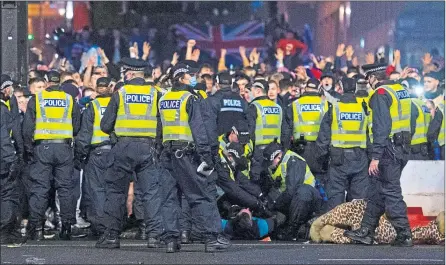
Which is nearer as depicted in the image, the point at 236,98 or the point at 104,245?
the point at 104,245

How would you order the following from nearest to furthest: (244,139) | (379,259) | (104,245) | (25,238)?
(379,259)
(104,245)
(25,238)
(244,139)

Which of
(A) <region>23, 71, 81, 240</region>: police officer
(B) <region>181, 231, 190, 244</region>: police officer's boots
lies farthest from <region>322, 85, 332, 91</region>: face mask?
(B) <region>181, 231, 190, 244</region>: police officer's boots

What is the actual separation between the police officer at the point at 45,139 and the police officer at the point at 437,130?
506cm

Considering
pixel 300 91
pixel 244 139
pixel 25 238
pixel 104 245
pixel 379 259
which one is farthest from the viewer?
pixel 300 91

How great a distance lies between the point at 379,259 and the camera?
14.4 m

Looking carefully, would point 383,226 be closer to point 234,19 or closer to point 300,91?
point 300,91

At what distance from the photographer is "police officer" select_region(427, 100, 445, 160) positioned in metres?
19.7

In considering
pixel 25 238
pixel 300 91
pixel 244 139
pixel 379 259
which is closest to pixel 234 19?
pixel 300 91

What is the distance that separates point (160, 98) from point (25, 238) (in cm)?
293

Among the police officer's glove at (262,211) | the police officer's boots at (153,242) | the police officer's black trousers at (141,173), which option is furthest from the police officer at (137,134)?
the police officer's glove at (262,211)

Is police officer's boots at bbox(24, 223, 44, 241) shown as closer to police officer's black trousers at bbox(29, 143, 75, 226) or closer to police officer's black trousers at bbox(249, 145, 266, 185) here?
police officer's black trousers at bbox(29, 143, 75, 226)

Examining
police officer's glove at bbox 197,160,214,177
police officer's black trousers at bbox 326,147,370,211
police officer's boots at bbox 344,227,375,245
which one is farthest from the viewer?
police officer's black trousers at bbox 326,147,370,211

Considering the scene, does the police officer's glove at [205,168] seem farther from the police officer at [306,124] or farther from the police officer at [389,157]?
the police officer at [306,124]

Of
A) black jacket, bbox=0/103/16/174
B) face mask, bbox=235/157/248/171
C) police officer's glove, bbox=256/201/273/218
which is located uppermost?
black jacket, bbox=0/103/16/174
